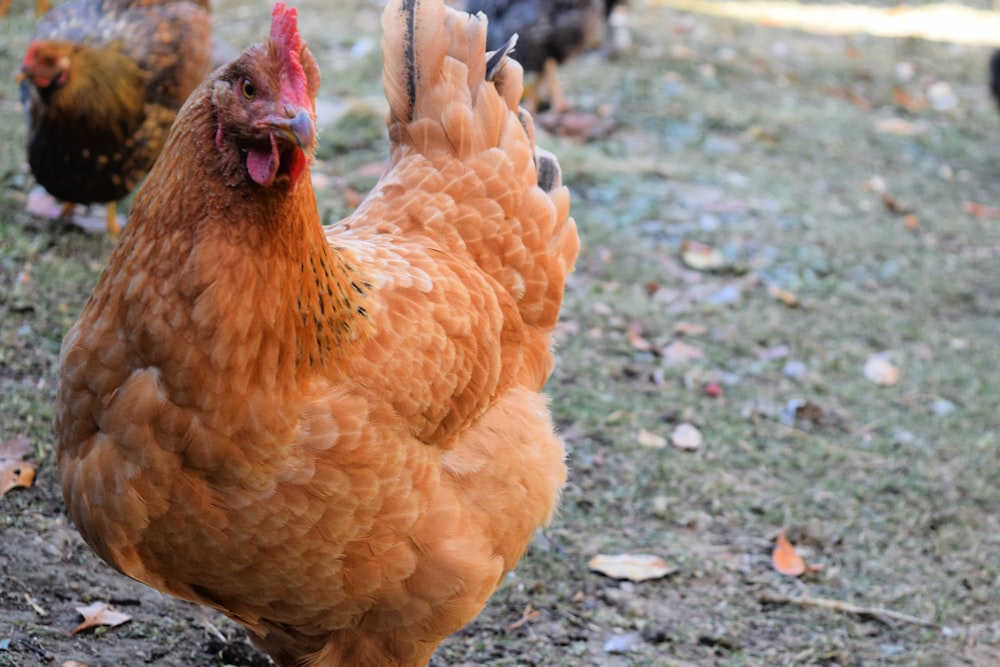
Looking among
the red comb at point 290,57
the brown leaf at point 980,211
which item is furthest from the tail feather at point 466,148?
the brown leaf at point 980,211

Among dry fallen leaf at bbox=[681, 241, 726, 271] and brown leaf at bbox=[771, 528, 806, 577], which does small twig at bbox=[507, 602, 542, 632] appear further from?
dry fallen leaf at bbox=[681, 241, 726, 271]

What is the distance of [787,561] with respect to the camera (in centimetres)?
345

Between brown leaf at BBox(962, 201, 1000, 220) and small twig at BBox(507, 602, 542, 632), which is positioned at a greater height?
small twig at BBox(507, 602, 542, 632)

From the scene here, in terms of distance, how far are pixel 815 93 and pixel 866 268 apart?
3.33 meters

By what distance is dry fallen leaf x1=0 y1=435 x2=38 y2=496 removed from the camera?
2934mm

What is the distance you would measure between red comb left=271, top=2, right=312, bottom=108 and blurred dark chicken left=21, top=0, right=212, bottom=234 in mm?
2792

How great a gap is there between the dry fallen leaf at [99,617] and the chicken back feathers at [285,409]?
44 centimetres

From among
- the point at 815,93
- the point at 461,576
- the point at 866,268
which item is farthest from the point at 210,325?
the point at 815,93

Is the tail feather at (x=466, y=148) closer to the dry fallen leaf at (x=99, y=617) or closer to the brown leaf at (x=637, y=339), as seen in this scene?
the dry fallen leaf at (x=99, y=617)

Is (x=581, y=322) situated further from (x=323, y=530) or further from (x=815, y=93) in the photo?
(x=815, y=93)

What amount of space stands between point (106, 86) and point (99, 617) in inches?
103

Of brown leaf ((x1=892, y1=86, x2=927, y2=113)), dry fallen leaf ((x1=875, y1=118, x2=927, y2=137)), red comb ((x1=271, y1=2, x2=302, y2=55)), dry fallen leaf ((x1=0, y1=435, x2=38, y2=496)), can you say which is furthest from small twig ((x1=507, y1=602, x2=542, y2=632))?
brown leaf ((x1=892, y1=86, x2=927, y2=113))

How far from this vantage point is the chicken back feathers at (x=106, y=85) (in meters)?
4.32

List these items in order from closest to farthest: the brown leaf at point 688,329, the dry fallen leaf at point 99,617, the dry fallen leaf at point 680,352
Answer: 1. the dry fallen leaf at point 99,617
2. the dry fallen leaf at point 680,352
3. the brown leaf at point 688,329
